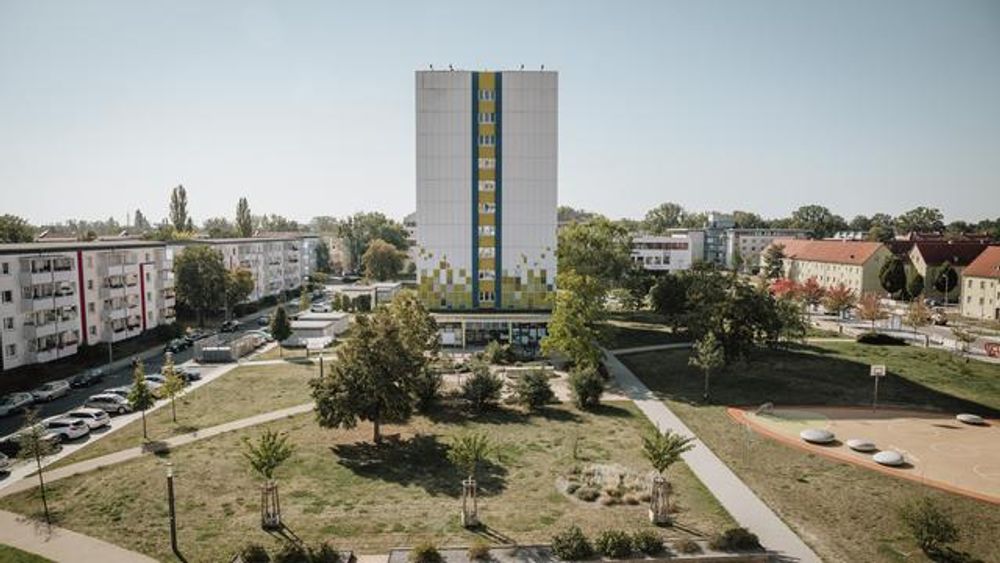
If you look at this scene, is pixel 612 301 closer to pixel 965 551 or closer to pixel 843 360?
pixel 843 360

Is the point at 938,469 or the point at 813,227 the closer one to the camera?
the point at 938,469

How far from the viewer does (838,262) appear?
106 m

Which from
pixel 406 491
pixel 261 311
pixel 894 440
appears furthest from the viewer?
pixel 261 311

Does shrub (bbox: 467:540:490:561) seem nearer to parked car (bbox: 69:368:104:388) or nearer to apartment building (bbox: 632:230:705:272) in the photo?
parked car (bbox: 69:368:104:388)

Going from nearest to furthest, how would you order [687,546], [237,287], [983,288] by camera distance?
[687,546] < [237,287] < [983,288]

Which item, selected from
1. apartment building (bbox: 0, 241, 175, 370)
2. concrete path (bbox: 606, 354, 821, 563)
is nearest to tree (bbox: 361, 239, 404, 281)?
apartment building (bbox: 0, 241, 175, 370)

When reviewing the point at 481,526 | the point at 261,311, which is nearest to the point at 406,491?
the point at 481,526

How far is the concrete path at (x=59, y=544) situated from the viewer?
2242 centimetres

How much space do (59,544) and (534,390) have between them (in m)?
27.5

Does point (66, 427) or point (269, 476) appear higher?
point (269, 476)

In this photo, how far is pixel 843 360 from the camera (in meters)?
55.4

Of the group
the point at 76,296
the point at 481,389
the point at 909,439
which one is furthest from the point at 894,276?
the point at 76,296

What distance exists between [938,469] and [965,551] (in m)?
9.49

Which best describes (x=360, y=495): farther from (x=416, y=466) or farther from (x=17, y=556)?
(x=17, y=556)
